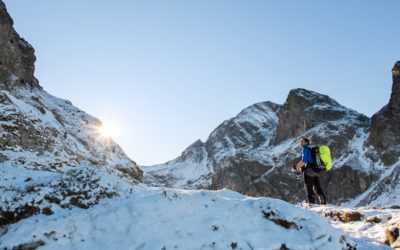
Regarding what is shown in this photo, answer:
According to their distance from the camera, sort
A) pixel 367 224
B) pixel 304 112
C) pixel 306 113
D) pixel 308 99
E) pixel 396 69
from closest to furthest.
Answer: pixel 367 224 < pixel 396 69 < pixel 306 113 < pixel 304 112 < pixel 308 99

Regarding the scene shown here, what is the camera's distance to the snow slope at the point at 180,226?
12586 mm

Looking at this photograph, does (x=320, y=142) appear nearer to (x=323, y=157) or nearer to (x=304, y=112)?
(x=304, y=112)

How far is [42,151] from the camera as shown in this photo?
39.7 metres

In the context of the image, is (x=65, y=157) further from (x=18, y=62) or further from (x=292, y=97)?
(x=292, y=97)

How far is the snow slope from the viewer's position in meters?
12.6

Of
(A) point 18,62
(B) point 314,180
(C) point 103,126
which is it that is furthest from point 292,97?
(B) point 314,180

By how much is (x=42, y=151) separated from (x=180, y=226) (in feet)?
95.4

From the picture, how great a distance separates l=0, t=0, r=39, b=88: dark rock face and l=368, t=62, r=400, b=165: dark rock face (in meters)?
74.4

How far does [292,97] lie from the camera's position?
15412cm

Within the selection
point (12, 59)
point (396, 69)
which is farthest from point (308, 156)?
point (396, 69)

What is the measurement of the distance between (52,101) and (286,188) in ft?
228

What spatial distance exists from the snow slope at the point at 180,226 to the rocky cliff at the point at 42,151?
0.87 m

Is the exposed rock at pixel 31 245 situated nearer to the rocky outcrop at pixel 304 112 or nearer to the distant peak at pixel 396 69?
the distant peak at pixel 396 69

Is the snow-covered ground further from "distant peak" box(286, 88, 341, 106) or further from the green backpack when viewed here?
"distant peak" box(286, 88, 341, 106)
